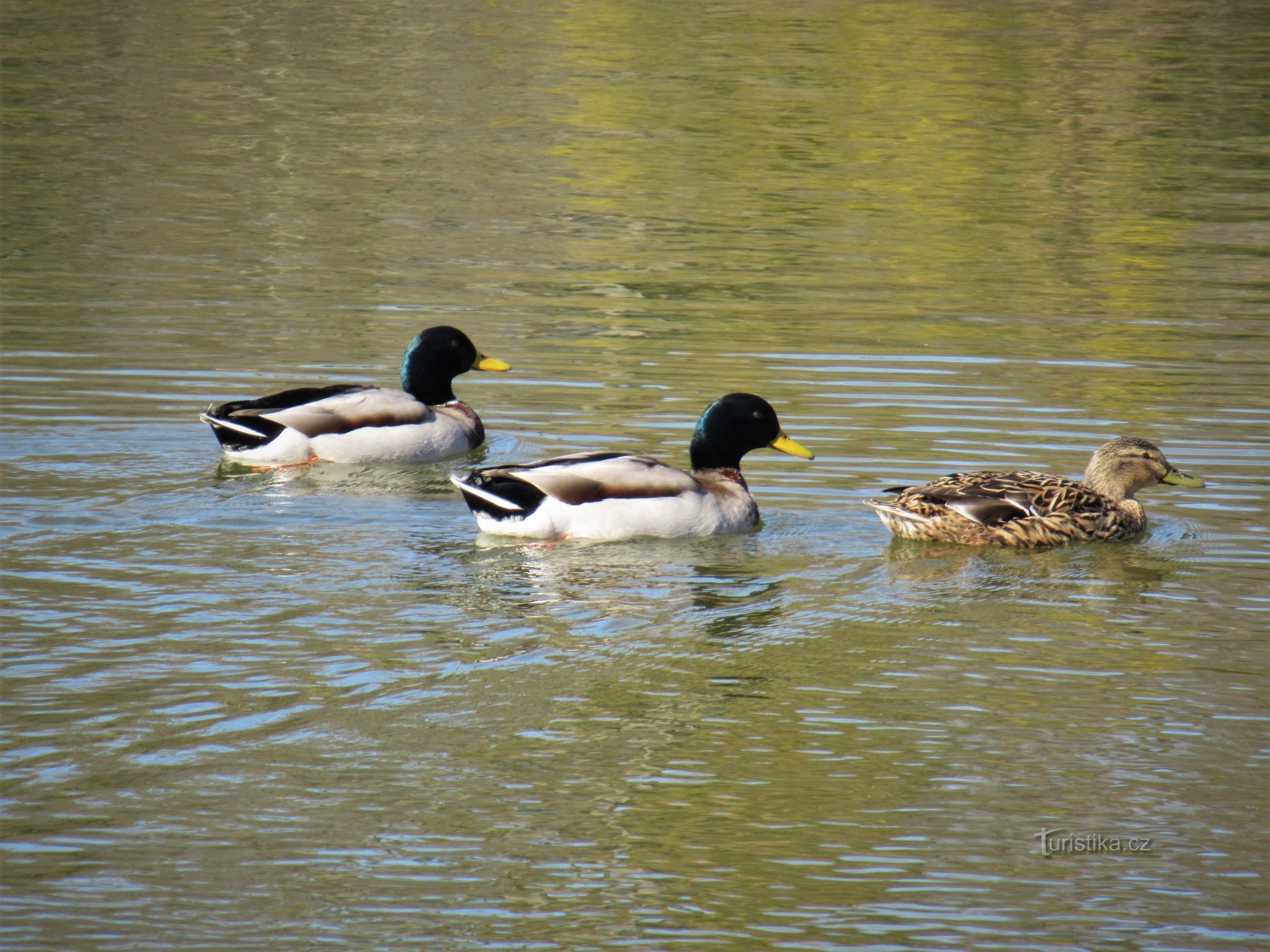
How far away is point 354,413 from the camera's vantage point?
11211 mm

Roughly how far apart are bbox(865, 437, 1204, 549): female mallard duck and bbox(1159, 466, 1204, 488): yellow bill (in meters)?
0.47

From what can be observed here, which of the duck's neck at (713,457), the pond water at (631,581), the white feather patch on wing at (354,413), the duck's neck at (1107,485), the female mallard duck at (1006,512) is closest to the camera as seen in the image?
the pond water at (631,581)

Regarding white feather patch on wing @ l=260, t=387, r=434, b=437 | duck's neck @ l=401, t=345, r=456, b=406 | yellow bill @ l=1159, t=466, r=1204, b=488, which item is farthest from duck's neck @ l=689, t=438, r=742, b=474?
duck's neck @ l=401, t=345, r=456, b=406

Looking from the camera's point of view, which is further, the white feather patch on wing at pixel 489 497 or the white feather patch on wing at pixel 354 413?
the white feather patch on wing at pixel 354 413

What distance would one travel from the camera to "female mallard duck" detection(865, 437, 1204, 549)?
9547 mm

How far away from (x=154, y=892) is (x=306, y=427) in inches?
220

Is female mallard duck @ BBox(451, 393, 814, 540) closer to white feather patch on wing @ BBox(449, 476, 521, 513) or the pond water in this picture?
white feather patch on wing @ BBox(449, 476, 521, 513)

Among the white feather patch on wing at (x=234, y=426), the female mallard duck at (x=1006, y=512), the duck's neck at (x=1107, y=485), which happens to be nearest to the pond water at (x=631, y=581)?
the female mallard duck at (x=1006, y=512)

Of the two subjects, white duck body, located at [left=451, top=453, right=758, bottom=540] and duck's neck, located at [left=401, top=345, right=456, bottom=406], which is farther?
duck's neck, located at [left=401, top=345, right=456, bottom=406]

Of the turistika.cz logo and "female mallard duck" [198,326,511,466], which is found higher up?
"female mallard duck" [198,326,511,466]

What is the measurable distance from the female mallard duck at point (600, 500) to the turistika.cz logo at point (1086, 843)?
3.73 metres

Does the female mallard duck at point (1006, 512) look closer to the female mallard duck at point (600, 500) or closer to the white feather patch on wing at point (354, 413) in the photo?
the female mallard duck at point (600, 500)

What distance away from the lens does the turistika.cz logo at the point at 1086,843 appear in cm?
618

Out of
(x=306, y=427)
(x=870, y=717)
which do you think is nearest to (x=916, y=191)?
(x=306, y=427)
